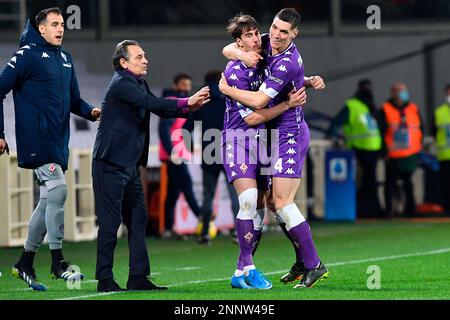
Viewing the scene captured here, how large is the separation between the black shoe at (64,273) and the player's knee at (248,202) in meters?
1.53

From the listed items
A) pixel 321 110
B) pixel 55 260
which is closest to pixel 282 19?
pixel 55 260

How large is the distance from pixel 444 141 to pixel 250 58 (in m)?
11.9

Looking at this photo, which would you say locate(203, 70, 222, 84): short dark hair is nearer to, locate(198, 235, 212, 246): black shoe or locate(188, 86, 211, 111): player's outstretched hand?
locate(198, 235, 212, 246): black shoe

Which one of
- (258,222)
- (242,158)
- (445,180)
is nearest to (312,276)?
(258,222)

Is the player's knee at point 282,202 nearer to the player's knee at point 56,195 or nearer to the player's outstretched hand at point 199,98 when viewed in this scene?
the player's outstretched hand at point 199,98

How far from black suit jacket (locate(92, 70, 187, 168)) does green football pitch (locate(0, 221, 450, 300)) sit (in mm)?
1068

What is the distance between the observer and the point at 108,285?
1130 centimetres

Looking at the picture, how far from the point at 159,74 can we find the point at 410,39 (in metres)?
4.84

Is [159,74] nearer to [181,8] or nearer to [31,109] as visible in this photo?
[181,8]

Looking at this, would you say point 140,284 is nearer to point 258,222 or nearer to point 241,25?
point 258,222

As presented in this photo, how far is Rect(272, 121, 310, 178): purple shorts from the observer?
37.5ft

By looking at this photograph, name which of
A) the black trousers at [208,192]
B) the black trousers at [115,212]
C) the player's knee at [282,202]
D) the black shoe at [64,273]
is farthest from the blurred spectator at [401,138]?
the black trousers at [115,212]

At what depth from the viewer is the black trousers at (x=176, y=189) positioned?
1848 cm

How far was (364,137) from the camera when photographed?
2222cm
